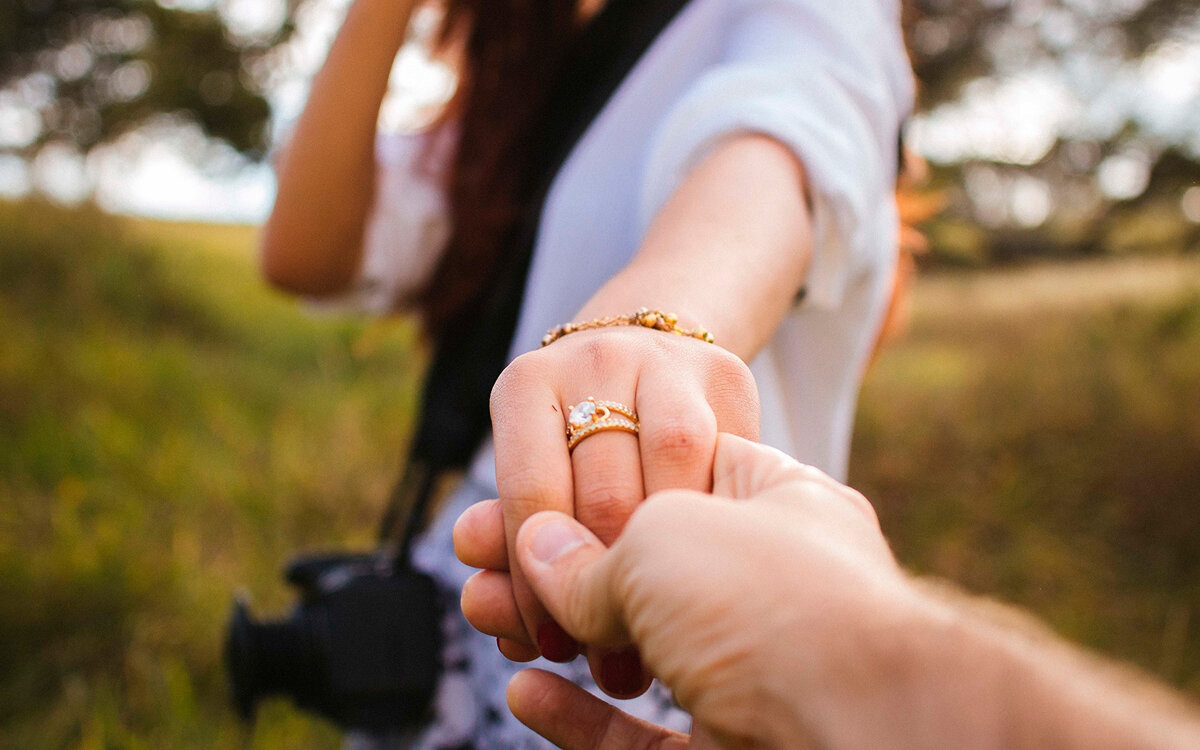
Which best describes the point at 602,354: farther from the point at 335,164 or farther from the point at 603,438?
the point at 335,164

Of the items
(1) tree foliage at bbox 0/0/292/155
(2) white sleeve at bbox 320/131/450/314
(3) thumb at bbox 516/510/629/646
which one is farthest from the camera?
(1) tree foliage at bbox 0/0/292/155

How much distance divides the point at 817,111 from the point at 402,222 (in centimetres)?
90

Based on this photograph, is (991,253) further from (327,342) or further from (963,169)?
(327,342)

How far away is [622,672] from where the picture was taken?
2.02 ft

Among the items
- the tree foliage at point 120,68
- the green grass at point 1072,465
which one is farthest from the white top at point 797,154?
the tree foliage at point 120,68

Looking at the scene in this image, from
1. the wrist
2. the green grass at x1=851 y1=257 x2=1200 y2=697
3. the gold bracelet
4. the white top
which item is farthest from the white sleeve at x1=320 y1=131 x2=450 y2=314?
the green grass at x1=851 y1=257 x2=1200 y2=697

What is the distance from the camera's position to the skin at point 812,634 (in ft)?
1.22

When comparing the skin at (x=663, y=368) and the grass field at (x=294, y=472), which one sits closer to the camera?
the skin at (x=663, y=368)

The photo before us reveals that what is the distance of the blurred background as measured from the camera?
2336mm

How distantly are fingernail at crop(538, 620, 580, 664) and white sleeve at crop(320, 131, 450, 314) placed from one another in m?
1.08

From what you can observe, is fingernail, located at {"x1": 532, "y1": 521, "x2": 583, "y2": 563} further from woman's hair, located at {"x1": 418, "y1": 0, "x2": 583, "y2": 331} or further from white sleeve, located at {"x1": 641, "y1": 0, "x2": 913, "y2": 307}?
woman's hair, located at {"x1": 418, "y1": 0, "x2": 583, "y2": 331}

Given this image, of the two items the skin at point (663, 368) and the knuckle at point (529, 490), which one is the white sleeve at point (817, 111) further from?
the knuckle at point (529, 490)

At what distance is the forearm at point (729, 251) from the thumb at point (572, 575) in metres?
0.24

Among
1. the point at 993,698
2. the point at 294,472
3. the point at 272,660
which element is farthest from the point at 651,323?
the point at 294,472
